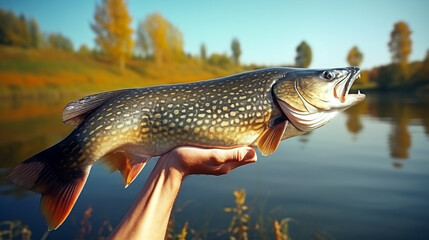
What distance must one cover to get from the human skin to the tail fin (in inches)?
16.2

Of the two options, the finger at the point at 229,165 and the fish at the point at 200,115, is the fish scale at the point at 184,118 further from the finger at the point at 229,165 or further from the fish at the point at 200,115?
the finger at the point at 229,165

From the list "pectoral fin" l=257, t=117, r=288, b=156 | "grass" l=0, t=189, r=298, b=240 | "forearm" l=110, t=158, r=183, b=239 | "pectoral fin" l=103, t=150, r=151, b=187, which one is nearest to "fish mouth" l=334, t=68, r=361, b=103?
"pectoral fin" l=257, t=117, r=288, b=156

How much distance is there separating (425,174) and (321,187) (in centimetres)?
527

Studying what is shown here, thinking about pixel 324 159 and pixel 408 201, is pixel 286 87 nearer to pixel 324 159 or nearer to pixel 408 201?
pixel 408 201

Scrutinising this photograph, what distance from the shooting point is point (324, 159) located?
1506 cm

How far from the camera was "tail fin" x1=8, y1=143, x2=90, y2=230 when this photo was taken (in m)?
2.19

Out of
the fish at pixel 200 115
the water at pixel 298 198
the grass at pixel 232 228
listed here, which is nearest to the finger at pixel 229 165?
the fish at pixel 200 115

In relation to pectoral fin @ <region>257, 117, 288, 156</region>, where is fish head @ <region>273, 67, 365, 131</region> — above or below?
above

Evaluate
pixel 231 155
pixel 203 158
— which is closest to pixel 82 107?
pixel 203 158

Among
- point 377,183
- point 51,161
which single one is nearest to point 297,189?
point 377,183

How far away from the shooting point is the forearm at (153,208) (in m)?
2.16

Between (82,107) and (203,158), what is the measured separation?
1.09m

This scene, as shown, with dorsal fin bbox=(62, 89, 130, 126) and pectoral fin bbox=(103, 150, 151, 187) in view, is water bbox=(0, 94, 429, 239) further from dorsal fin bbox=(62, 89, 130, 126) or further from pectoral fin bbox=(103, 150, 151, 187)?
dorsal fin bbox=(62, 89, 130, 126)

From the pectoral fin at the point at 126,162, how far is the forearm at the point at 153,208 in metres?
0.14
